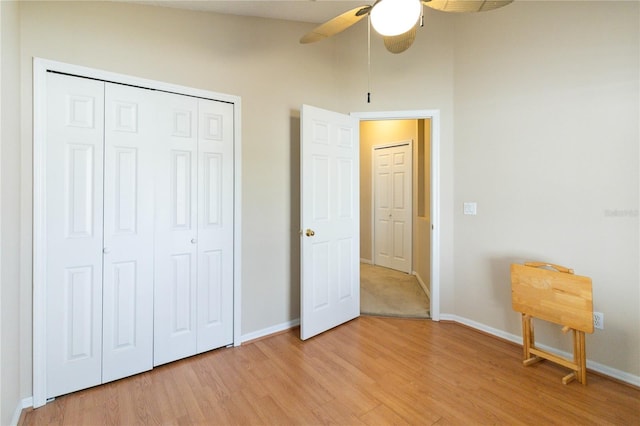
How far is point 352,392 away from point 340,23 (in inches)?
85.8

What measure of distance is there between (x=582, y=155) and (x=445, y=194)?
3.49 feet

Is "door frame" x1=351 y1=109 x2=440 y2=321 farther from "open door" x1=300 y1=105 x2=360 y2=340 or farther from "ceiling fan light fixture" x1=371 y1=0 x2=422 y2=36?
"ceiling fan light fixture" x1=371 y1=0 x2=422 y2=36

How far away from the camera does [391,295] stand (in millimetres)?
3785

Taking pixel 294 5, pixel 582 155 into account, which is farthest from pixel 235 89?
pixel 582 155

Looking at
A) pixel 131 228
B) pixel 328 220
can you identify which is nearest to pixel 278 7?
pixel 328 220

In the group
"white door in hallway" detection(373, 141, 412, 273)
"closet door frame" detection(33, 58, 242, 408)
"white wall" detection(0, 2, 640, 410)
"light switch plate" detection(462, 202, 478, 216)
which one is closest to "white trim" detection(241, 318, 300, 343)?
"white wall" detection(0, 2, 640, 410)

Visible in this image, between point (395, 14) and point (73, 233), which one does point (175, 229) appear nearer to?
point (73, 233)

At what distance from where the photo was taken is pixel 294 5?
8.14 feet

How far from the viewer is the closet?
72.3 inches

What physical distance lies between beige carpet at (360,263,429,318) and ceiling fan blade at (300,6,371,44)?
2.60 metres

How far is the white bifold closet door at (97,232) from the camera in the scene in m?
1.82

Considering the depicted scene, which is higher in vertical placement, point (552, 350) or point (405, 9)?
point (405, 9)

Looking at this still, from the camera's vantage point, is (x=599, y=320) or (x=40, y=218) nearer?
(x=40, y=218)

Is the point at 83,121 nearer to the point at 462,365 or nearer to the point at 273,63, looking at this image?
the point at 273,63
